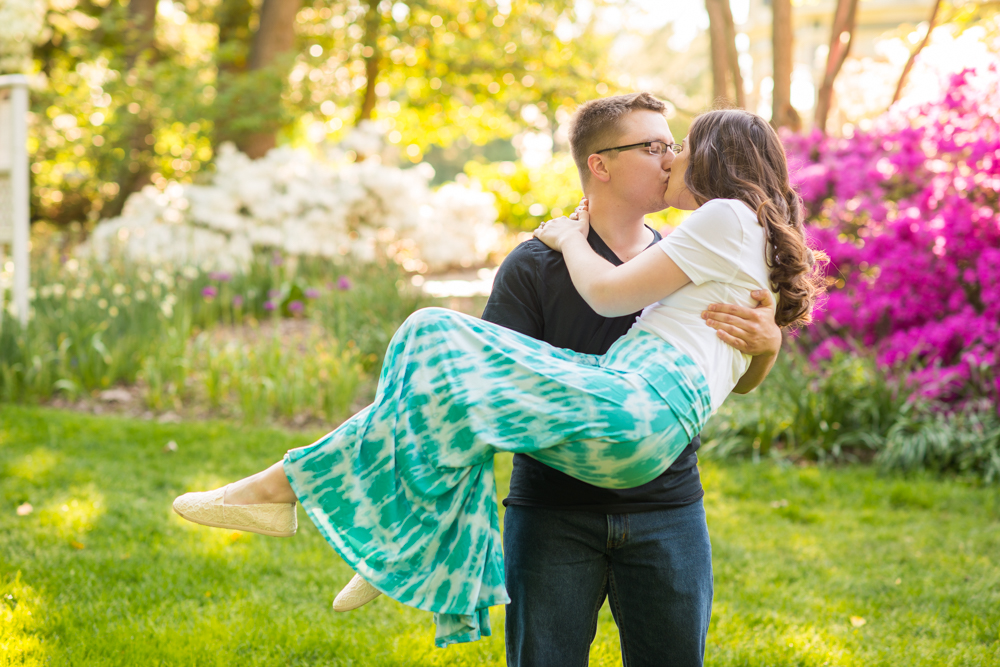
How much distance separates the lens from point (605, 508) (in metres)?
1.81

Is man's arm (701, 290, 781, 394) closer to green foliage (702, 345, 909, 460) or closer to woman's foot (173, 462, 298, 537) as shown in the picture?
woman's foot (173, 462, 298, 537)

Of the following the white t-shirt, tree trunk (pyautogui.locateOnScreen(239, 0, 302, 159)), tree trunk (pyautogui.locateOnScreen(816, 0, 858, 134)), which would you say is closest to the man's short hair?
the white t-shirt

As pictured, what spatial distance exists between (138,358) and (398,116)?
8.14 meters

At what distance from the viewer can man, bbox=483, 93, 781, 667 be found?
71.5 inches

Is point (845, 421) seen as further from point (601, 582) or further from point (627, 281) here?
point (627, 281)

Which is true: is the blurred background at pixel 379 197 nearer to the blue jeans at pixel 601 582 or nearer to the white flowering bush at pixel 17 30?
the white flowering bush at pixel 17 30

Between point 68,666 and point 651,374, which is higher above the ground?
point 651,374

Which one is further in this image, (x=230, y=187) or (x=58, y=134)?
(x=58, y=134)

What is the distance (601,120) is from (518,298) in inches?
19.2

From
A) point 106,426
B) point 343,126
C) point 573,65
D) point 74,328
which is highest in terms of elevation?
point 573,65

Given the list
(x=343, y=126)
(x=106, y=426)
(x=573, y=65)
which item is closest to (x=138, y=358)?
(x=106, y=426)

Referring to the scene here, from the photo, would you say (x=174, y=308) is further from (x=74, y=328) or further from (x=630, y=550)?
(x=630, y=550)

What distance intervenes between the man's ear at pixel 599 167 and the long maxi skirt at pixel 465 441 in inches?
16.6

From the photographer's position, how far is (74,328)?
5512 mm
